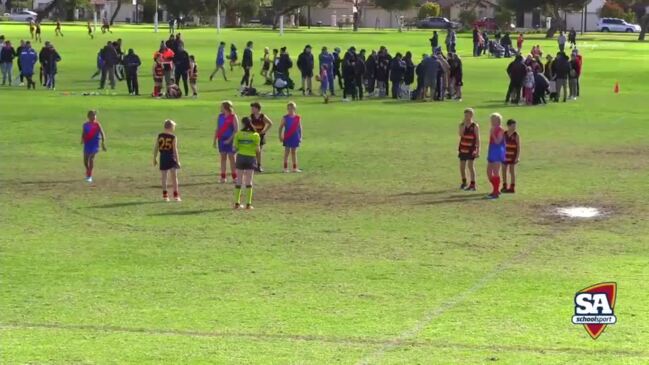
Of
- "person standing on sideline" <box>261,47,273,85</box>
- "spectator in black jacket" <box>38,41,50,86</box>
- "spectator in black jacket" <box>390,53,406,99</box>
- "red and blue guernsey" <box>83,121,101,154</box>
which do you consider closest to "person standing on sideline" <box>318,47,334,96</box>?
"spectator in black jacket" <box>390,53,406,99</box>

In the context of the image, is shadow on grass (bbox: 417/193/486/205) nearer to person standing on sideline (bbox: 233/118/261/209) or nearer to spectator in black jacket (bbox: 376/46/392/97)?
person standing on sideline (bbox: 233/118/261/209)

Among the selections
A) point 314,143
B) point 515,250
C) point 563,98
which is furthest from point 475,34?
point 515,250

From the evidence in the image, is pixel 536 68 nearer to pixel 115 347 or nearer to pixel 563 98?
pixel 563 98

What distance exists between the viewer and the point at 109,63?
44375mm

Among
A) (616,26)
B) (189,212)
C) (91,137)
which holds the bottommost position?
(189,212)

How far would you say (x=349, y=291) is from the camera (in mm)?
13688

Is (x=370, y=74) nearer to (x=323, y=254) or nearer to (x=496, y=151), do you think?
(x=496, y=151)

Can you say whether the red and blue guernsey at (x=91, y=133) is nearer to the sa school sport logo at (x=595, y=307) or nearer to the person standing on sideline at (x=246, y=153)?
the person standing on sideline at (x=246, y=153)

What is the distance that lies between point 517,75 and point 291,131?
18308 mm

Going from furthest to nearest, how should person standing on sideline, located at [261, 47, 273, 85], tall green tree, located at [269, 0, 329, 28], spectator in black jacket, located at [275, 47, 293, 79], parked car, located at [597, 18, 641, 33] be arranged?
tall green tree, located at [269, 0, 329, 28]
parked car, located at [597, 18, 641, 33]
person standing on sideline, located at [261, 47, 273, 85]
spectator in black jacket, located at [275, 47, 293, 79]

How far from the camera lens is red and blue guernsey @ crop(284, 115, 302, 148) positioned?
23516mm

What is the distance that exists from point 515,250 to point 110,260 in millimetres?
5606

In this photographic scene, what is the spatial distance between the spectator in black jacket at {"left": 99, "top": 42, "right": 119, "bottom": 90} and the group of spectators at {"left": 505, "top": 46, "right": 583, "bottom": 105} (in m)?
14.8

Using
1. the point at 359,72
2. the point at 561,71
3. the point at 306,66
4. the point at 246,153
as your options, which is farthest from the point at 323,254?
the point at 561,71
